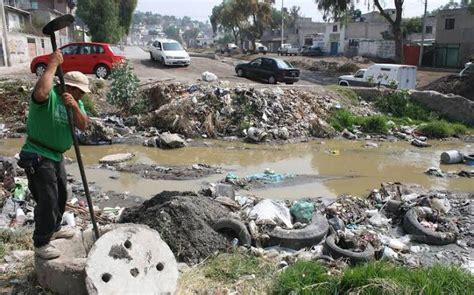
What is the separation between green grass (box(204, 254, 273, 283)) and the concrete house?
1492 inches

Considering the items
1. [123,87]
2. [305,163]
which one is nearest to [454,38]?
[305,163]

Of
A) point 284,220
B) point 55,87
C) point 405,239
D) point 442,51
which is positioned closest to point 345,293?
point 284,220

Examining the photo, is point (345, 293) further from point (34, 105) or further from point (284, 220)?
point (34, 105)

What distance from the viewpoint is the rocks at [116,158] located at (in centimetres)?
1089

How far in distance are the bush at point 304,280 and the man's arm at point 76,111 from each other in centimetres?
240

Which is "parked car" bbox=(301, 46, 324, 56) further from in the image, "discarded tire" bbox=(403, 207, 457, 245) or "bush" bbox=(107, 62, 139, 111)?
"discarded tire" bbox=(403, 207, 457, 245)

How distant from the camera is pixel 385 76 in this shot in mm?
21719

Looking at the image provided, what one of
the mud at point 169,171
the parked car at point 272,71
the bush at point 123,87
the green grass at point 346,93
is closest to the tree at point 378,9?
the parked car at point 272,71

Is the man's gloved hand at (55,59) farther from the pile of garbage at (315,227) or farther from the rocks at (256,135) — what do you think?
the rocks at (256,135)

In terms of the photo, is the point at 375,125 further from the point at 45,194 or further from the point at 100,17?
the point at 100,17

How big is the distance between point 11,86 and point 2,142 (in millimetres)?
3561

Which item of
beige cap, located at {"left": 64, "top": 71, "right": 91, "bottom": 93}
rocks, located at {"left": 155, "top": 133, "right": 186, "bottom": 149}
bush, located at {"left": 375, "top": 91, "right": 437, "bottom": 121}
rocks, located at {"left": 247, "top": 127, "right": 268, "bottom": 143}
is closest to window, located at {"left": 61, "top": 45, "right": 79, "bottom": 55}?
rocks, located at {"left": 155, "top": 133, "right": 186, "bottom": 149}

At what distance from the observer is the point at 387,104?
18.3m

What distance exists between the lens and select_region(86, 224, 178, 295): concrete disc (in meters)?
3.68
